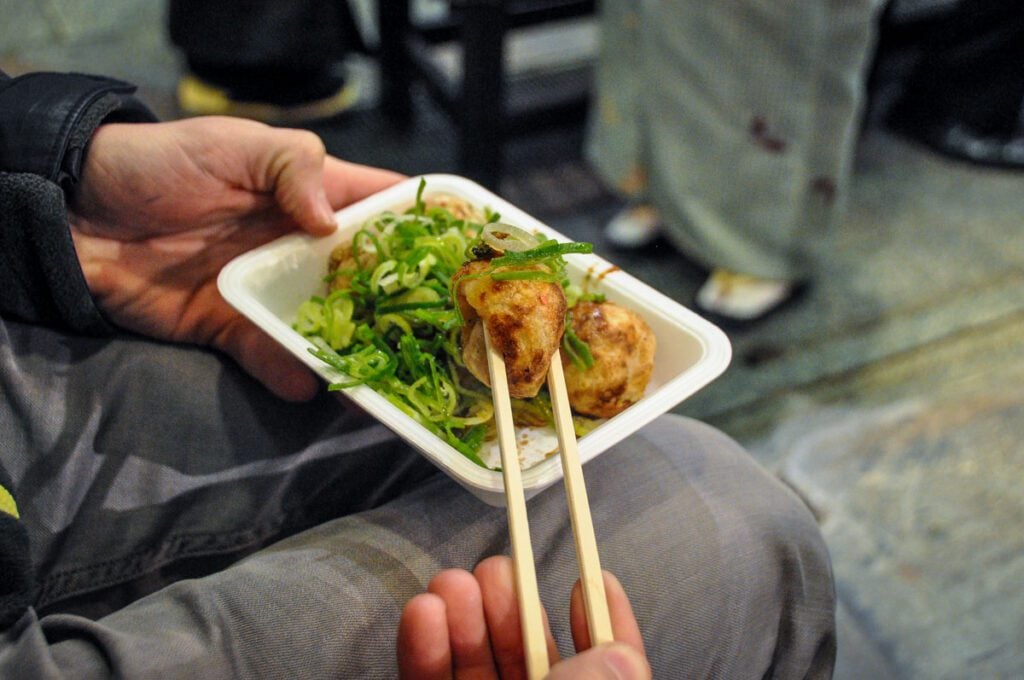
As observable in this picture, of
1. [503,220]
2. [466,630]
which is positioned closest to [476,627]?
[466,630]

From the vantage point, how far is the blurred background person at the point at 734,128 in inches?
67.2

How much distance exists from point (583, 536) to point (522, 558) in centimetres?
6

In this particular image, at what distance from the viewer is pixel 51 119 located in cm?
98

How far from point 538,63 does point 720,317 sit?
1.41 meters

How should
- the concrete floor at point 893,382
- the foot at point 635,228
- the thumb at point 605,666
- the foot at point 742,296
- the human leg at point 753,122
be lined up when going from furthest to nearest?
the foot at point 635,228, the foot at point 742,296, the human leg at point 753,122, the concrete floor at point 893,382, the thumb at point 605,666

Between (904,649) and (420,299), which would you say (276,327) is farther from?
(904,649)

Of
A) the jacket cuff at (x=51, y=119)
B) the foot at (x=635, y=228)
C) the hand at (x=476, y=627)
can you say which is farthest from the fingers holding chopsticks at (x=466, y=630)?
the foot at (x=635, y=228)

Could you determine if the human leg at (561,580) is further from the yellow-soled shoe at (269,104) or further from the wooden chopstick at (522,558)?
the yellow-soled shoe at (269,104)

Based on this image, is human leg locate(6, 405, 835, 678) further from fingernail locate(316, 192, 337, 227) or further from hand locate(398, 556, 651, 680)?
fingernail locate(316, 192, 337, 227)

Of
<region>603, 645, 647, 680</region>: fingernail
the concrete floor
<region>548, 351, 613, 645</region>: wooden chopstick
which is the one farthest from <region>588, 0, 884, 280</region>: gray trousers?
<region>603, 645, 647, 680</region>: fingernail

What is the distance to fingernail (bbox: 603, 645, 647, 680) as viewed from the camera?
2.01ft

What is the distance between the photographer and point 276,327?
39.0 inches

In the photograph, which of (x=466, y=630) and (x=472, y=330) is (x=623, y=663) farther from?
(x=472, y=330)

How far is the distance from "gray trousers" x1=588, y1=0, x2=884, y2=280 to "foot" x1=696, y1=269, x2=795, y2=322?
40 mm
